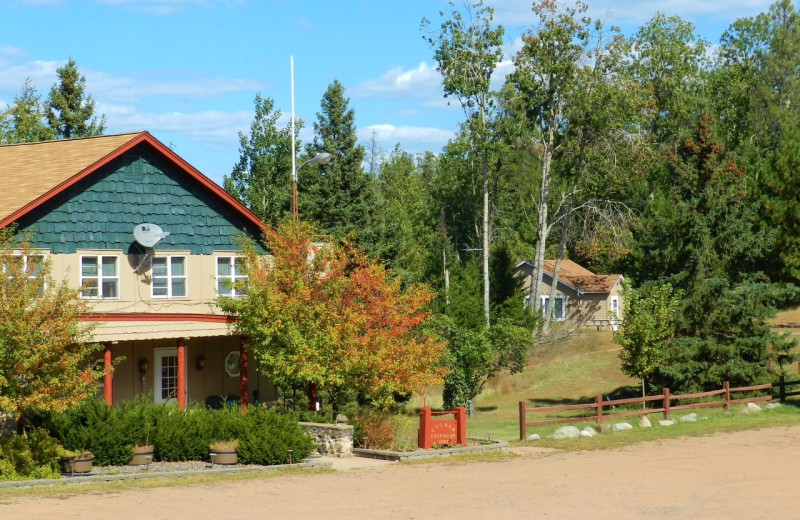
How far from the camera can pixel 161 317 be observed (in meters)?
28.6

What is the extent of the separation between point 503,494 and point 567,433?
10.5m

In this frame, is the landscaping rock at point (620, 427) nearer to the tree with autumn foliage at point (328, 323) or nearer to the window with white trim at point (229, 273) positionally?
the tree with autumn foliage at point (328, 323)

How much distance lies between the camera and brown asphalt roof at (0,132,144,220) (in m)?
29.7

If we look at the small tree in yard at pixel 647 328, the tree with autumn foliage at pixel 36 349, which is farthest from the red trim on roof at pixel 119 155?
the small tree in yard at pixel 647 328

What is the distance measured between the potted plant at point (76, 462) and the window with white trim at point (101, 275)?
8.57 meters

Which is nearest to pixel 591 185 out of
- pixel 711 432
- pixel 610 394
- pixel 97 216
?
pixel 610 394

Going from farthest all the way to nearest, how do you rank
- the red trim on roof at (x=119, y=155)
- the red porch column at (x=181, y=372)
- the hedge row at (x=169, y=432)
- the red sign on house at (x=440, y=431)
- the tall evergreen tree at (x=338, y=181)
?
the tall evergreen tree at (x=338, y=181) → the red porch column at (x=181, y=372) → the red trim on roof at (x=119, y=155) → the red sign on house at (x=440, y=431) → the hedge row at (x=169, y=432)

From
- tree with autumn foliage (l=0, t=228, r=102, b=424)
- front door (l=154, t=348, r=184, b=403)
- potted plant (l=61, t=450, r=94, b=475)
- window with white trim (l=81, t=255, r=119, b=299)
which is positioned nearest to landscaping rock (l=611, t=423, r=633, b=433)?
front door (l=154, t=348, r=184, b=403)

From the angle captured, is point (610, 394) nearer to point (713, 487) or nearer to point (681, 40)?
point (713, 487)

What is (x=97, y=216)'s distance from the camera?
99.8 ft

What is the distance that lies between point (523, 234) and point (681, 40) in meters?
20.4

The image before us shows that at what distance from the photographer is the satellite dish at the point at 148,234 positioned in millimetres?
30688

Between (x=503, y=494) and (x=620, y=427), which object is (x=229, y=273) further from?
(x=503, y=494)

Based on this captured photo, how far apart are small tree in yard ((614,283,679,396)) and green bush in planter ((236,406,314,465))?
17843 millimetres
